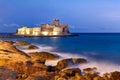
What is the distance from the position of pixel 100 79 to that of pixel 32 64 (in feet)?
14.0

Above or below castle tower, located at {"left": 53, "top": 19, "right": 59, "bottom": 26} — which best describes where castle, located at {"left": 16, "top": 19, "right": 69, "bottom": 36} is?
below

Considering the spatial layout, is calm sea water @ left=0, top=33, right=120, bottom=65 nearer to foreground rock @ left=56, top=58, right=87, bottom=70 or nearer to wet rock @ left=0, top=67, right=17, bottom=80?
foreground rock @ left=56, top=58, right=87, bottom=70

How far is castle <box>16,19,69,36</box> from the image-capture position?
94019 millimetres

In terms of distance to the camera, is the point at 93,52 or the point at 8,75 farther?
the point at 93,52

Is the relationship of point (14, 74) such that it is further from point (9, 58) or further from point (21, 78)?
point (9, 58)

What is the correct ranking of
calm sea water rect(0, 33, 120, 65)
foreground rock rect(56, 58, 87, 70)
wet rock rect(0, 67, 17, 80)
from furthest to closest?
calm sea water rect(0, 33, 120, 65)
foreground rock rect(56, 58, 87, 70)
wet rock rect(0, 67, 17, 80)

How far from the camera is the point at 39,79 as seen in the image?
9641mm

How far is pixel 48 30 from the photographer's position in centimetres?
9619

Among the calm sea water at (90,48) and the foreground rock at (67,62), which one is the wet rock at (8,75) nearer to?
the foreground rock at (67,62)

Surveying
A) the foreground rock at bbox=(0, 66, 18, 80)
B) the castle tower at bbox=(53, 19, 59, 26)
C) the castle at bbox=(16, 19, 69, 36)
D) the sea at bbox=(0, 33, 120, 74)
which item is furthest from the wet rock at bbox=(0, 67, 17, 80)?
the castle tower at bbox=(53, 19, 59, 26)

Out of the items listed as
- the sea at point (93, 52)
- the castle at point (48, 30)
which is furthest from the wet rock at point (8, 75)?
the castle at point (48, 30)

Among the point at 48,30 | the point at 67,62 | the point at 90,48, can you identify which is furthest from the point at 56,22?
A: the point at 67,62

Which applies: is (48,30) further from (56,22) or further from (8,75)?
(8,75)

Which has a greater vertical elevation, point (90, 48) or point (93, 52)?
point (93, 52)
